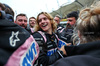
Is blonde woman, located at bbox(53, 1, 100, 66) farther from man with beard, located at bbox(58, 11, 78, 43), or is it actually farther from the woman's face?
man with beard, located at bbox(58, 11, 78, 43)

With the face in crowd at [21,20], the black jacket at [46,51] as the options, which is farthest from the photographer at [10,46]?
the face in crowd at [21,20]

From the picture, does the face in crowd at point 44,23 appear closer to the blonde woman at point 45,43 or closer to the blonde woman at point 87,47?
the blonde woman at point 45,43

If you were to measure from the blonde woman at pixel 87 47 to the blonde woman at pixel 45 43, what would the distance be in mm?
473

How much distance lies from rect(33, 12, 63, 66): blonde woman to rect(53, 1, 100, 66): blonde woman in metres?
0.47

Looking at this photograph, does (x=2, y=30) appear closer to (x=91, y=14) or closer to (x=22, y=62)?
(x=22, y=62)

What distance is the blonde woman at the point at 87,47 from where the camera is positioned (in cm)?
54

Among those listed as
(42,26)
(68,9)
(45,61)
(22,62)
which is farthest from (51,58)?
(68,9)

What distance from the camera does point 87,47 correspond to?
2.06 feet

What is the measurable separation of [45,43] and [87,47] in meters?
0.74

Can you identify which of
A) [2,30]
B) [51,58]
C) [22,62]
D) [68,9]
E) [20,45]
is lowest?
[51,58]

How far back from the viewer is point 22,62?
56 centimetres

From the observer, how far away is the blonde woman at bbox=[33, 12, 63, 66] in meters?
1.15

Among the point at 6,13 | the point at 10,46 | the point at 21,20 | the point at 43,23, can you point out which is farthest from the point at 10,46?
the point at 21,20

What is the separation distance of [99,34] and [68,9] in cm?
2413
